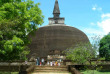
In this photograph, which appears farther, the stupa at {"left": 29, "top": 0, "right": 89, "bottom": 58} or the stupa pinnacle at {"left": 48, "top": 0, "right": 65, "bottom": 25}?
the stupa pinnacle at {"left": 48, "top": 0, "right": 65, "bottom": 25}

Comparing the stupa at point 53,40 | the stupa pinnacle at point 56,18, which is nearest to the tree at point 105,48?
the stupa at point 53,40

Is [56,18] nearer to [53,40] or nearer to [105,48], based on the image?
[53,40]

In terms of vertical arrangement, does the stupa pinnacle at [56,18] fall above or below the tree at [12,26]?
above

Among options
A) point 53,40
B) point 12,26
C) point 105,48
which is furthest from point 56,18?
point 12,26

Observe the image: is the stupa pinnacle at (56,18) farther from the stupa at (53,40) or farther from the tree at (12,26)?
the tree at (12,26)

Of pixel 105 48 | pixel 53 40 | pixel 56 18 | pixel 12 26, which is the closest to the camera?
pixel 12 26

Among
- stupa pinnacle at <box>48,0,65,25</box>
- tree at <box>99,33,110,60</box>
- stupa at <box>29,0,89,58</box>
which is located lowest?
tree at <box>99,33,110,60</box>

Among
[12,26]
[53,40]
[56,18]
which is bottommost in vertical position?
[12,26]

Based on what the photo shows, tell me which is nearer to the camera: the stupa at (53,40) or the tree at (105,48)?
the tree at (105,48)

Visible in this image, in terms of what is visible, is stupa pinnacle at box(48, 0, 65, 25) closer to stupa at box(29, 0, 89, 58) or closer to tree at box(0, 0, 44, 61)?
stupa at box(29, 0, 89, 58)

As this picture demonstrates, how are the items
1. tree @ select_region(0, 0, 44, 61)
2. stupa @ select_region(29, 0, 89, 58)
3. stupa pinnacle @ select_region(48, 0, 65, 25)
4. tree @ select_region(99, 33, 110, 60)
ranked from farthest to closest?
stupa pinnacle @ select_region(48, 0, 65, 25), stupa @ select_region(29, 0, 89, 58), tree @ select_region(99, 33, 110, 60), tree @ select_region(0, 0, 44, 61)

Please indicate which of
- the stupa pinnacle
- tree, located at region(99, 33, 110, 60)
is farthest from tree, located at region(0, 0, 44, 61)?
the stupa pinnacle

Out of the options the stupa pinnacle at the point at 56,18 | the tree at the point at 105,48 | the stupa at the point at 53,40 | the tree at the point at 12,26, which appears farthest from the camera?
the stupa pinnacle at the point at 56,18

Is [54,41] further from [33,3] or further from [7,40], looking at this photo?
[7,40]
